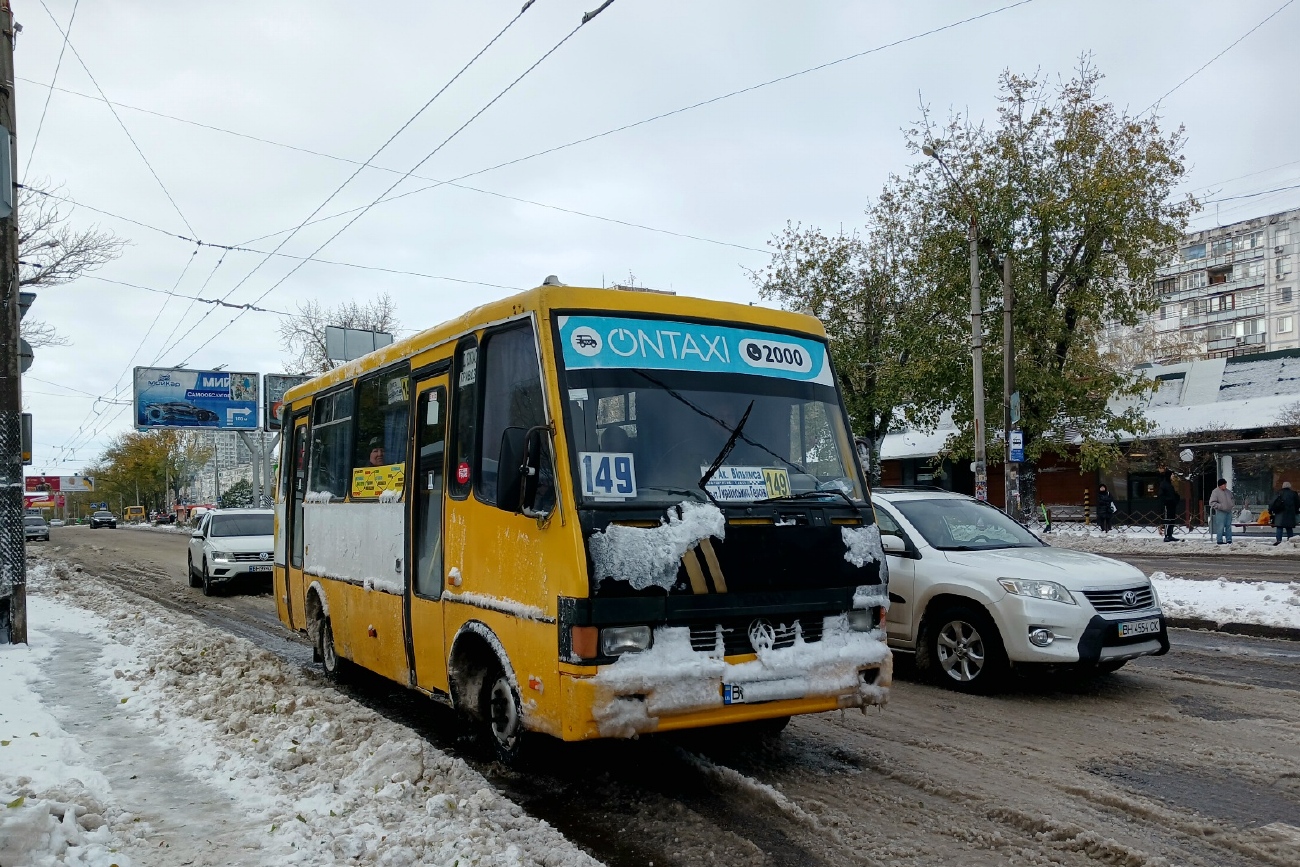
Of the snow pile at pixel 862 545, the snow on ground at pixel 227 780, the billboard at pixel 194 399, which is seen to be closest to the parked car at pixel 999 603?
the snow pile at pixel 862 545

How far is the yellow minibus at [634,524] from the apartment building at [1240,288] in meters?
65.5

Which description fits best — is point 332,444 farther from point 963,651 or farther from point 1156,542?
point 1156,542

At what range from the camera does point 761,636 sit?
5277 millimetres

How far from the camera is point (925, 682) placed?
27.4 ft

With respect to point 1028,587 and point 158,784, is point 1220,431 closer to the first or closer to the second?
point 1028,587

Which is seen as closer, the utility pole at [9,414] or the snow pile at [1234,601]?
the utility pole at [9,414]

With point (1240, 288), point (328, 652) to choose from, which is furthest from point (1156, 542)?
point (1240, 288)

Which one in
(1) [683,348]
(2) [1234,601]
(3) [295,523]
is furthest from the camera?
(2) [1234,601]

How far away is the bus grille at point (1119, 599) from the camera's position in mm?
7555

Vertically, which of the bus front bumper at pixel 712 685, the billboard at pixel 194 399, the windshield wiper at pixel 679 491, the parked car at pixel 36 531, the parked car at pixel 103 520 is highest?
the billboard at pixel 194 399

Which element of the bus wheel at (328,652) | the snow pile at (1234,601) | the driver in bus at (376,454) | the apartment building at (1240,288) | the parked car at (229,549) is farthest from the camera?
the apartment building at (1240,288)

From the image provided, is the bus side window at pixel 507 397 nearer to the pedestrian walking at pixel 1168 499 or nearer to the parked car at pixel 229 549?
the parked car at pixel 229 549

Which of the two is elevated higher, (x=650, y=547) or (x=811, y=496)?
(x=811, y=496)

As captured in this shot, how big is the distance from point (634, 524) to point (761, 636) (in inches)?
37.2
